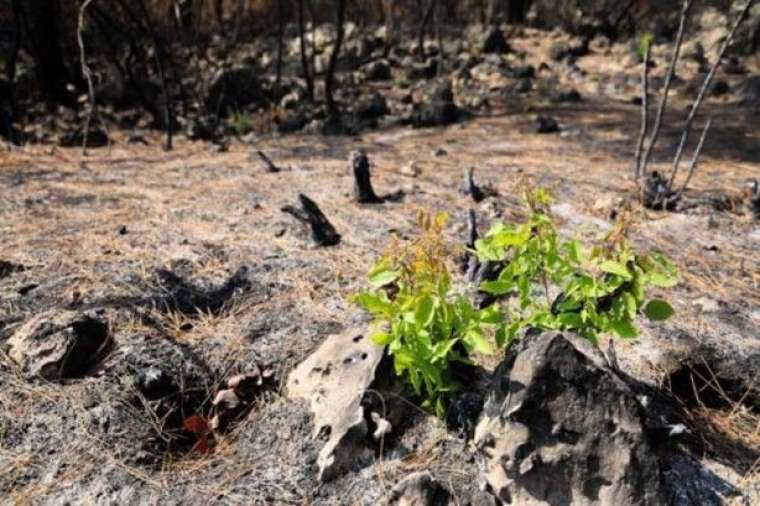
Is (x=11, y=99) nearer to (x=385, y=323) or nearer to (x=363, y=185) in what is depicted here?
(x=363, y=185)

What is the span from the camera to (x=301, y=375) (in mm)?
2248

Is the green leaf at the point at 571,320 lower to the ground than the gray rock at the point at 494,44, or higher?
higher

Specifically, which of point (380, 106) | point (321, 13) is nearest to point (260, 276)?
point (380, 106)

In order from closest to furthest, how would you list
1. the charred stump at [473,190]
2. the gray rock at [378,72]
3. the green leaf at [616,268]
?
the green leaf at [616,268]
the charred stump at [473,190]
the gray rock at [378,72]

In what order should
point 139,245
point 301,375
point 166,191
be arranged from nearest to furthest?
point 301,375
point 139,245
point 166,191

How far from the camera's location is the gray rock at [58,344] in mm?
2248

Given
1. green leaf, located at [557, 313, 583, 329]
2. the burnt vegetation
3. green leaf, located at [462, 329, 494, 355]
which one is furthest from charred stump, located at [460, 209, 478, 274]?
green leaf, located at [462, 329, 494, 355]

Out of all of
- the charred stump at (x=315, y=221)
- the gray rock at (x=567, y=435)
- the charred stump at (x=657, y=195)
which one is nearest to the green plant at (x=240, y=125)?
the charred stump at (x=315, y=221)

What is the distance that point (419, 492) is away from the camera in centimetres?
176

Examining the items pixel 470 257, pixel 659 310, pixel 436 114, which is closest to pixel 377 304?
pixel 659 310

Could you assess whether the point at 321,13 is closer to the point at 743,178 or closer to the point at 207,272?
the point at 743,178

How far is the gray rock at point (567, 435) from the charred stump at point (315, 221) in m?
1.69

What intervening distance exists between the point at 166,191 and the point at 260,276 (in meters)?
1.80

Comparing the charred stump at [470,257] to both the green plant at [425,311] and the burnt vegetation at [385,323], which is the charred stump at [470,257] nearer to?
the burnt vegetation at [385,323]
